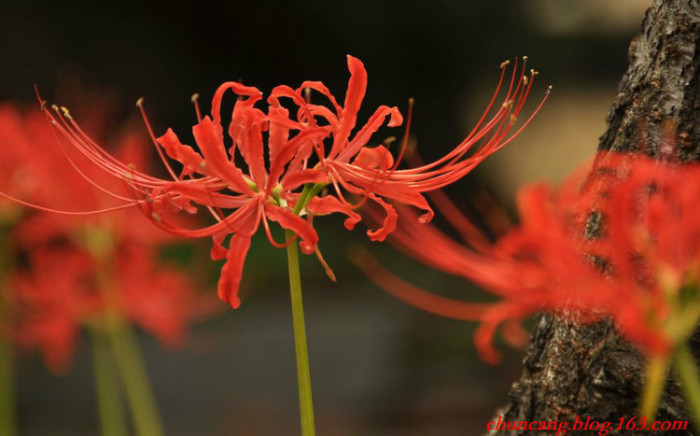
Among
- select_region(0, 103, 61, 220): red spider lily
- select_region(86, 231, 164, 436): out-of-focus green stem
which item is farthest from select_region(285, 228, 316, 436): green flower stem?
select_region(0, 103, 61, 220): red spider lily

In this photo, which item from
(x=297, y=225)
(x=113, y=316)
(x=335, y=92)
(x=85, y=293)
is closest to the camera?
(x=297, y=225)

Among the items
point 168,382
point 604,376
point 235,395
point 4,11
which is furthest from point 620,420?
point 4,11

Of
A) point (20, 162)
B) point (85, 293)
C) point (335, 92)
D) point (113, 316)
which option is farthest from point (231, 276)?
point (335, 92)

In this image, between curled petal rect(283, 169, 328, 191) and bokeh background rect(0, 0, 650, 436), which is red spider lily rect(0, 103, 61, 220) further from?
bokeh background rect(0, 0, 650, 436)

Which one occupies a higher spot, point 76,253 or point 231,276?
point 76,253

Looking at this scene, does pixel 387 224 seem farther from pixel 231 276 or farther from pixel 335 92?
pixel 335 92

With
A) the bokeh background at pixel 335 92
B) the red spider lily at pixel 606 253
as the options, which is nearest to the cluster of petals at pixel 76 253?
the red spider lily at pixel 606 253

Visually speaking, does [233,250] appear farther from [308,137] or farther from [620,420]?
[620,420]
